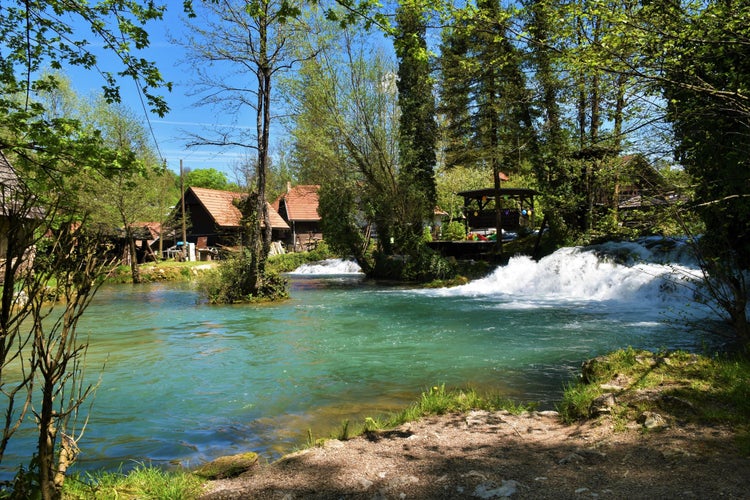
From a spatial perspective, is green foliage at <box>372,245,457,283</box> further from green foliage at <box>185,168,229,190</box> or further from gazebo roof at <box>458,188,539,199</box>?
green foliage at <box>185,168,229,190</box>

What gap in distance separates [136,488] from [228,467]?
803mm

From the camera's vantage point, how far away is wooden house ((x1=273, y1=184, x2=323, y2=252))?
50.1 metres

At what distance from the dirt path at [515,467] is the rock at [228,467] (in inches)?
4.4

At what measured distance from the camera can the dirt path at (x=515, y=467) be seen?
11.0 feet

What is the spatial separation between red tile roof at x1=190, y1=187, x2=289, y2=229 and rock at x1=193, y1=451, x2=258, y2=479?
39048 millimetres

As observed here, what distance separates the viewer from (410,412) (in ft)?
18.4

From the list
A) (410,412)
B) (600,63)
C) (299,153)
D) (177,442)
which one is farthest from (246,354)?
(299,153)

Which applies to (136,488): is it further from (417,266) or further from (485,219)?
(485,219)

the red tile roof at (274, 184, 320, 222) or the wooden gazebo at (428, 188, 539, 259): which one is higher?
the red tile roof at (274, 184, 320, 222)

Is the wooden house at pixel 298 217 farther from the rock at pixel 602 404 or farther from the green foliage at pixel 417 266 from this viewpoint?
the rock at pixel 602 404

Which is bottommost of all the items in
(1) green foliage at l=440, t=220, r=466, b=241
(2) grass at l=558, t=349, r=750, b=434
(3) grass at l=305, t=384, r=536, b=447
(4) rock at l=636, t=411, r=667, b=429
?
(3) grass at l=305, t=384, r=536, b=447

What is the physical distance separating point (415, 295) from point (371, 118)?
8991 millimetres

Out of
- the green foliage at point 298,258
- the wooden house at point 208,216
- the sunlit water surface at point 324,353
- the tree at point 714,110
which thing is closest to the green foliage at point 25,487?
the sunlit water surface at point 324,353

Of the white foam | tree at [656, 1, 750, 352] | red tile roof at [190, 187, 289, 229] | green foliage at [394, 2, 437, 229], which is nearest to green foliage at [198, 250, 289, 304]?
the white foam
